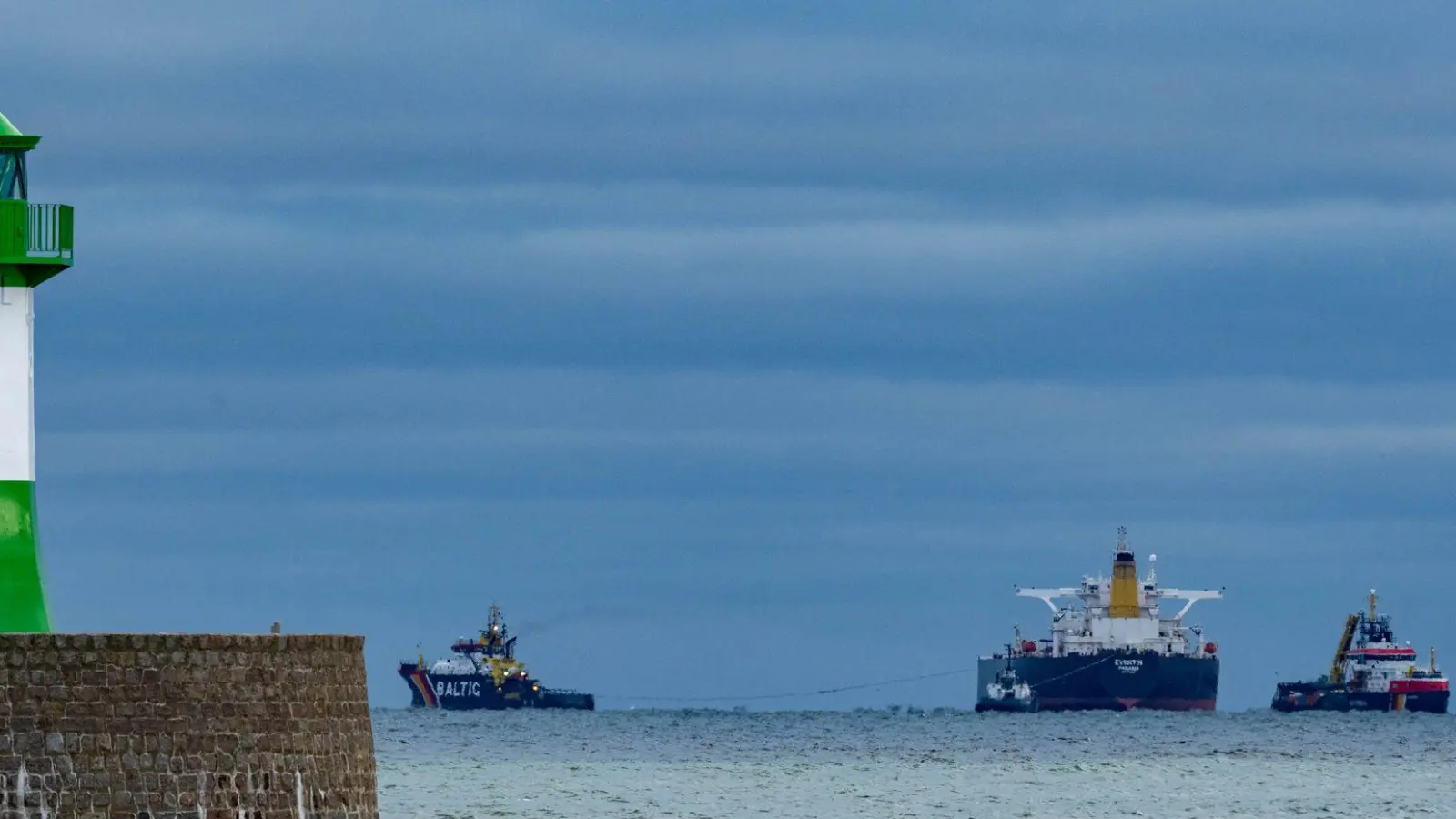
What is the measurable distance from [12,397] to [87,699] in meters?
3.40

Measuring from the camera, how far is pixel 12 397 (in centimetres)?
2491

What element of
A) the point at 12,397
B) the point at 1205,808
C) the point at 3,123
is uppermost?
the point at 3,123

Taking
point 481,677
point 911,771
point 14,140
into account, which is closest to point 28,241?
point 14,140

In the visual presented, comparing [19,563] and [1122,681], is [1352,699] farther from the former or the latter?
[19,563]

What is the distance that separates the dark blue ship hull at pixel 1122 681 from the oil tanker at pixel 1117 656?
52mm

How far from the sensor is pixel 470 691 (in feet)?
559

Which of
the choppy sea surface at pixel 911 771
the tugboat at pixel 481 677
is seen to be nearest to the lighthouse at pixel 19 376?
the choppy sea surface at pixel 911 771

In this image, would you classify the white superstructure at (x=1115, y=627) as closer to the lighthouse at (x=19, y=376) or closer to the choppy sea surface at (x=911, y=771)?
the choppy sea surface at (x=911, y=771)

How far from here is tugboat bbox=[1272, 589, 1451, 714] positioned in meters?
178

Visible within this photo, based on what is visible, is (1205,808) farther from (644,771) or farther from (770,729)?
(770,729)

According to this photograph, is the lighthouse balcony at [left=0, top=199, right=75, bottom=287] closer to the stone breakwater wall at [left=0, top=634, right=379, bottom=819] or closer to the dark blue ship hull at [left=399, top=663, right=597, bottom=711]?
the stone breakwater wall at [left=0, top=634, right=379, bottom=819]

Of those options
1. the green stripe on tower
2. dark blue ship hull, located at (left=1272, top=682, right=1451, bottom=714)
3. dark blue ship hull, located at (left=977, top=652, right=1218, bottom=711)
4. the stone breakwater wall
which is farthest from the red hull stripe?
the stone breakwater wall

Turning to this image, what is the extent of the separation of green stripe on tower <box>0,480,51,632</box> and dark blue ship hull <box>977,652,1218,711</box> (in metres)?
146

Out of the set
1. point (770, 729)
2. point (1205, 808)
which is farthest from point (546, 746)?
point (1205, 808)
